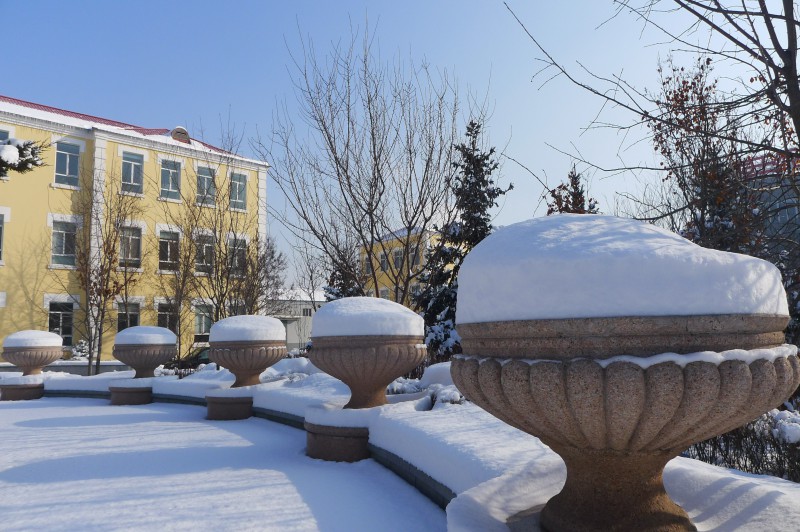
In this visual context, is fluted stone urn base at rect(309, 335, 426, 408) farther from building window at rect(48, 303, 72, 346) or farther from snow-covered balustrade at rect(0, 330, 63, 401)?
building window at rect(48, 303, 72, 346)

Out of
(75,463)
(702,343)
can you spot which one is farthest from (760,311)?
(75,463)

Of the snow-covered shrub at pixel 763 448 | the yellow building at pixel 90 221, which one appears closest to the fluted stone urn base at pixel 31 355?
the yellow building at pixel 90 221

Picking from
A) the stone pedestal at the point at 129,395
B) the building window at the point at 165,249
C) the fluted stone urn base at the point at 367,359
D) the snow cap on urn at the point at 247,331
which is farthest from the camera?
the building window at the point at 165,249

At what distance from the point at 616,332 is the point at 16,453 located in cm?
629

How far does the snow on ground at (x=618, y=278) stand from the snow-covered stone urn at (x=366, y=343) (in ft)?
11.0

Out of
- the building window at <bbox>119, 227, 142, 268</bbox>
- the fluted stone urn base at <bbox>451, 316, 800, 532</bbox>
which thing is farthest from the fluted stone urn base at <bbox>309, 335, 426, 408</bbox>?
the building window at <bbox>119, 227, 142, 268</bbox>

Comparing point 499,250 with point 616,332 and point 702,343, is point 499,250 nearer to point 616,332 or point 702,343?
point 616,332

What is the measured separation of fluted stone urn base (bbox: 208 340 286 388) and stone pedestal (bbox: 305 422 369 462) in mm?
3341

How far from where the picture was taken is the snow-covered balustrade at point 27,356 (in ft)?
40.1

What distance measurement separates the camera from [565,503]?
7.89 feet

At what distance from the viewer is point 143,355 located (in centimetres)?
1111

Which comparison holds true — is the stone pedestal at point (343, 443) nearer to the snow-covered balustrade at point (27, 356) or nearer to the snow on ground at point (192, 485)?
the snow on ground at point (192, 485)

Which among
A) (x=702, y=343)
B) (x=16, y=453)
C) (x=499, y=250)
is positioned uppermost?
(x=499, y=250)

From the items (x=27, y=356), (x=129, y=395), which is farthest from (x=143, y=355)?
(x=27, y=356)
